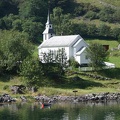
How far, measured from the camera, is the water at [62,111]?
67.5 meters

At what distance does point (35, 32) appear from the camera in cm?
16100

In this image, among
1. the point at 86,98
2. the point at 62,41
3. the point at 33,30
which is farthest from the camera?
the point at 33,30

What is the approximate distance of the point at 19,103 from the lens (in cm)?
8400

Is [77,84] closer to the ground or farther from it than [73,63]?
closer to the ground

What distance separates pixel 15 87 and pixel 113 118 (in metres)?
32.4

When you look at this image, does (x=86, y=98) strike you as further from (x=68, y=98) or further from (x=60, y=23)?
(x=60, y=23)

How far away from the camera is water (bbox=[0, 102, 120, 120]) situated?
221 feet

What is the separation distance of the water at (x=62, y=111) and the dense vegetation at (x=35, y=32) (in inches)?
585

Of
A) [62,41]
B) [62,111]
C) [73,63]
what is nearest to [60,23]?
[62,41]

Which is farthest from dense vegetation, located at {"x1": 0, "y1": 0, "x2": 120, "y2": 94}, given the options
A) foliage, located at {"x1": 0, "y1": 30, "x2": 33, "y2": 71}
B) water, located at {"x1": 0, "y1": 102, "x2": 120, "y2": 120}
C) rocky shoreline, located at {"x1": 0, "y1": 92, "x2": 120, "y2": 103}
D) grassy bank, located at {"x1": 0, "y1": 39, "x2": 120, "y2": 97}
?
water, located at {"x1": 0, "y1": 102, "x2": 120, "y2": 120}

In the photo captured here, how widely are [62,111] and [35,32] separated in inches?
3550

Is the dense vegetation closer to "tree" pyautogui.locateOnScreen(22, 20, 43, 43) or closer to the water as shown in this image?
"tree" pyautogui.locateOnScreen(22, 20, 43, 43)

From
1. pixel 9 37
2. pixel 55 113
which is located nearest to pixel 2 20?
pixel 9 37

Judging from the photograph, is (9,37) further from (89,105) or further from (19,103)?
(89,105)
